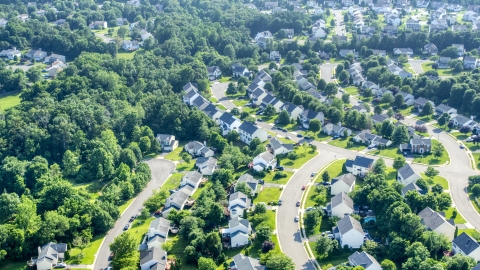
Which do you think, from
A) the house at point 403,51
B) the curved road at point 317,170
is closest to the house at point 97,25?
the curved road at point 317,170

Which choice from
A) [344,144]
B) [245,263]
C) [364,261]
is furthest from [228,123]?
[364,261]

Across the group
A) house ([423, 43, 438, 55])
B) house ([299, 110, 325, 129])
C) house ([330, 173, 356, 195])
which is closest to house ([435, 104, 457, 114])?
house ([299, 110, 325, 129])

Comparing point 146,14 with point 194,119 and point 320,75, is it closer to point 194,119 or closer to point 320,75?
point 320,75

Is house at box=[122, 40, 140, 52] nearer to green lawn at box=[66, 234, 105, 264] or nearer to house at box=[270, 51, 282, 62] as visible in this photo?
house at box=[270, 51, 282, 62]

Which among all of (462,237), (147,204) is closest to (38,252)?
(147,204)

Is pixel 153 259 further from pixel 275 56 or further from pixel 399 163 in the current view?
pixel 275 56

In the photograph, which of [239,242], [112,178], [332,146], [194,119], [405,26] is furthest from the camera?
[405,26]
